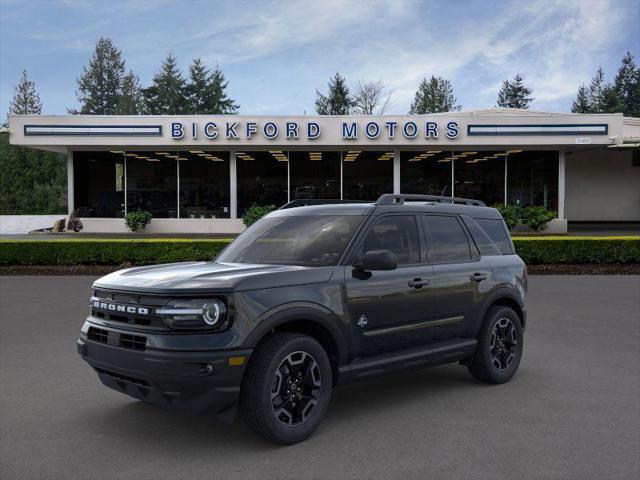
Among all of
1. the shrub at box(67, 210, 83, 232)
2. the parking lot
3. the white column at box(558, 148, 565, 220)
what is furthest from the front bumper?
the white column at box(558, 148, 565, 220)

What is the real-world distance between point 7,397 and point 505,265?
5018 millimetres

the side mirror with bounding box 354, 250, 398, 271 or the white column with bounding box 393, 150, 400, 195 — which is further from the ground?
the white column with bounding box 393, 150, 400, 195

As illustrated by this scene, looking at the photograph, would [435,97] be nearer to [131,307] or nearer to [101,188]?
[101,188]

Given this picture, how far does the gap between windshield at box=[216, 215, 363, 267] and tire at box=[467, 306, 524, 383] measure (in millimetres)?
1893

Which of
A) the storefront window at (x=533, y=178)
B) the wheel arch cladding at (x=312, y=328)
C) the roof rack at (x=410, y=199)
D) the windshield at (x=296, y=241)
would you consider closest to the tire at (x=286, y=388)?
the wheel arch cladding at (x=312, y=328)

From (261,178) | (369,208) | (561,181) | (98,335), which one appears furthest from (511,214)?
(98,335)

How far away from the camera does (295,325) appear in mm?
4754

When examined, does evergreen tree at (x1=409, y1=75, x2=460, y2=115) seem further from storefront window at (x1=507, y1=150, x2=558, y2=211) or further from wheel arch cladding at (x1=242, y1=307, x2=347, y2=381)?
wheel arch cladding at (x1=242, y1=307, x2=347, y2=381)

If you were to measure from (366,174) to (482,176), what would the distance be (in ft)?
18.5

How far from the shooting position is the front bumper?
4.12 metres

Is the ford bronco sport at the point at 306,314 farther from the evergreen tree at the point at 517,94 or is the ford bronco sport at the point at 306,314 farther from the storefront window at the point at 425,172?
the evergreen tree at the point at 517,94

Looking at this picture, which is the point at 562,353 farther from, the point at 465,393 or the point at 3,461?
the point at 3,461

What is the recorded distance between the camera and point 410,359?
5371 mm

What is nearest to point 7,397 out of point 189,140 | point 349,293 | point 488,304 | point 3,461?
point 3,461
